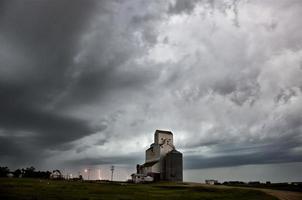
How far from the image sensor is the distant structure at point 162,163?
108 meters

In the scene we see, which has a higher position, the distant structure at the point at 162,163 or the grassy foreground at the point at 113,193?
the distant structure at the point at 162,163

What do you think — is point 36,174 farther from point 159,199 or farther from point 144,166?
point 159,199

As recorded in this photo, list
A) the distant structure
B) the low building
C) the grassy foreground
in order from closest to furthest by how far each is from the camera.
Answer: the grassy foreground < the low building < the distant structure

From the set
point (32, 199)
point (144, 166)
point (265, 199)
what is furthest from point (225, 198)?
point (144, 166)

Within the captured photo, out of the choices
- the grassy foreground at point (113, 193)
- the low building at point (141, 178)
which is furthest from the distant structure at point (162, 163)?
the grassy foreground at point (113, 193)

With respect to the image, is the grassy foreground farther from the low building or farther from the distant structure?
the distant structure

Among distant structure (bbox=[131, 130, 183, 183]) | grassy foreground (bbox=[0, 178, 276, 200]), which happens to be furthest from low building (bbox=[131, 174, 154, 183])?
grassy foreground (bbox=[0, 178, 276, 200])

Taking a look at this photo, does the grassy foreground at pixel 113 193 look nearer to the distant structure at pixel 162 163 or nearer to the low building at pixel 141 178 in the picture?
the low building at pixel 141 178

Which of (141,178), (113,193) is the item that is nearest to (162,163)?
(141,178)

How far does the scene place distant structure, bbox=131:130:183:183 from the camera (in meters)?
108

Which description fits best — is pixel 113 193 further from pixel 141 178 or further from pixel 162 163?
pixel 162 163

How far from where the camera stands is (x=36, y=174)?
138 metres

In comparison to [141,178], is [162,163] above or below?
above

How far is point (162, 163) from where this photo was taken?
110 meters
